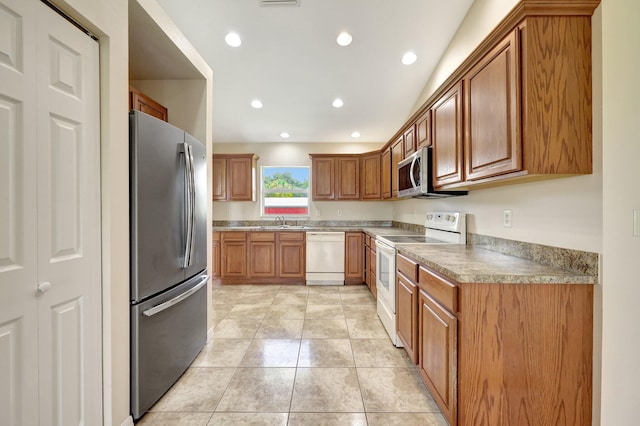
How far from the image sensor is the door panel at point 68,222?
1094 millimetres

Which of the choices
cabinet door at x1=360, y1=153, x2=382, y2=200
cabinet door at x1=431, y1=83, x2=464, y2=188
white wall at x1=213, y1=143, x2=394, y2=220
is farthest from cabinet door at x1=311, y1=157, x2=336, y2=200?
cabinet door at x1=431, y1=83, x2=464, y2=188

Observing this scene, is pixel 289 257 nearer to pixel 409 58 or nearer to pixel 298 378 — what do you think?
pixel 298 378

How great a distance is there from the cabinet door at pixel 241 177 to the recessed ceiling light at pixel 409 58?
2.97 metres

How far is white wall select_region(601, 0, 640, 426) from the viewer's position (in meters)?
1.11

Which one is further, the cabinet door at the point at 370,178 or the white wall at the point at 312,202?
the white wall at the point at 312,202

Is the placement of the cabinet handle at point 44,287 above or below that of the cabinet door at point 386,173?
below

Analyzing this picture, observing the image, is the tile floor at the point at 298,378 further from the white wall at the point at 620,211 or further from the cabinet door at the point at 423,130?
the cabinet door at the point at 423,130

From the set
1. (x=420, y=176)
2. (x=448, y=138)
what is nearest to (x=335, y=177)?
(x=420, y=176)

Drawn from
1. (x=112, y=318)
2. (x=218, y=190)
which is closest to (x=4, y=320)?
(x=112, y=318)

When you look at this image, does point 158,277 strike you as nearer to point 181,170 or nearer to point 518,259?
point 181,170

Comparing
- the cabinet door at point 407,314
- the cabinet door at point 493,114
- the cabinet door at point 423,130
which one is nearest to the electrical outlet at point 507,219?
the cabinet door at point 493,114

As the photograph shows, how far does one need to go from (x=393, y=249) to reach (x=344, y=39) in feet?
7.68

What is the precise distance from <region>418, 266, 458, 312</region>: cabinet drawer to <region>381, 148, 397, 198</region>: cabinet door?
93.5 inches

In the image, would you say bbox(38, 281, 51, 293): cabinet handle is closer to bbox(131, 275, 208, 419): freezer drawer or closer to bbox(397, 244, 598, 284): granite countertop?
bbox(131, 275, 208, 419): freezer drawer
